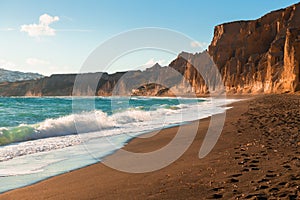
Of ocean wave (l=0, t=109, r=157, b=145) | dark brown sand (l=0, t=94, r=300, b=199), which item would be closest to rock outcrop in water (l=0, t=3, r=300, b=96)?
ocean wave (l=0, t=109, r=157, b=145)

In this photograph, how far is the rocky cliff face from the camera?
49.0m

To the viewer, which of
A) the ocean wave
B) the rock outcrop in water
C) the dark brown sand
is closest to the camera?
the dark brown sand

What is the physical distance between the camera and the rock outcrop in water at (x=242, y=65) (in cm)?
4085

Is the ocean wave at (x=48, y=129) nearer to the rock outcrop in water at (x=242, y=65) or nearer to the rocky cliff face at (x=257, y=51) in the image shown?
the rock outcrop in water at (x=242, y=65)

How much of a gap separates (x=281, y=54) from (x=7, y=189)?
54537 millimetres

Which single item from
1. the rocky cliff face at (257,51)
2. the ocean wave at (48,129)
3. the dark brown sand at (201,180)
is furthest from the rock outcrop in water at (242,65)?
the dark brown sand at (201,180)

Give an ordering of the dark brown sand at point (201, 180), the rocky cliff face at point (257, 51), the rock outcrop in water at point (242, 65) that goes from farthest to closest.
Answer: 1. the rocky cliff face at point (257, 51)
2. the rock outcrop in water at point (242, 65)
3. the dark brown sand at point (201, 180)

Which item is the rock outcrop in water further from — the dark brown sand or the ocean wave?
the dark brown sand

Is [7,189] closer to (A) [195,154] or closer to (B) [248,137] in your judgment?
(A) [195,154]

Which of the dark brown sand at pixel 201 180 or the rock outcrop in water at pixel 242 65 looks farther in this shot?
the rock outcrop in water at pixel 242 65

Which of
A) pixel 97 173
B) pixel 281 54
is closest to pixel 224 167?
pixel 97 173

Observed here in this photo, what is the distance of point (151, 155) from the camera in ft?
22.3

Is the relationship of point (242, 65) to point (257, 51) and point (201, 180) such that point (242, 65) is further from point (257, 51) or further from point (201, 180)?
point (201, 180)

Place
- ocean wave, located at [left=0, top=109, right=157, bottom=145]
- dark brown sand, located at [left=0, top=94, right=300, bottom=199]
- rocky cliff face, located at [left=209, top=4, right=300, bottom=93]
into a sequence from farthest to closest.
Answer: rocky cliff face, located at [left=209, top=4, right=300, bottom=93] → ocean wave, located at [left=0, top=109, right=157, bottom=145] → dark brown sand, located at [left=0, top=94, right=300, bottom=199]
